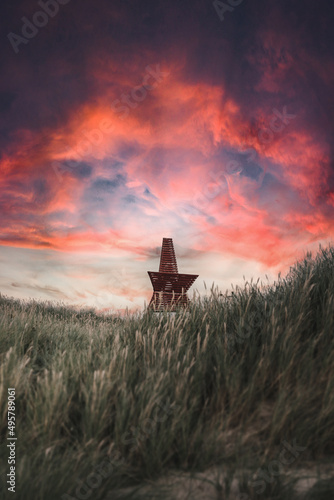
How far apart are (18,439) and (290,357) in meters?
2.32

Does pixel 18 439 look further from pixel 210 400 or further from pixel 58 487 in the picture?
pixel 210 400

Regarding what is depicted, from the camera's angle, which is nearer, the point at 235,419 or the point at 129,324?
the point at 235,419

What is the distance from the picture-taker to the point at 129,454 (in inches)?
85.7

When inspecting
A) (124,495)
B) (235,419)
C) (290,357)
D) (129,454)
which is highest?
(290,357)

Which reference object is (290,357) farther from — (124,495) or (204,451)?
(124,495)

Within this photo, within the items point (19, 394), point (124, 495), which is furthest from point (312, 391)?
point (19, 394)

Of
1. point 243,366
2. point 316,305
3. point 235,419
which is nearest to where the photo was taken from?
point 235,419

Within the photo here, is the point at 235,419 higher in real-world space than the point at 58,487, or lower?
higher

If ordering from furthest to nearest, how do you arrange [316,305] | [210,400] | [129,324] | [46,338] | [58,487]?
[46,338], [129,324], [316,305], [210,400], [58,487]

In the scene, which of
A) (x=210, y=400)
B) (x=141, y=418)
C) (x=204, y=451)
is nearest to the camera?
(x=204, y=451)

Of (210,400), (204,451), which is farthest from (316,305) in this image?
(204,451)

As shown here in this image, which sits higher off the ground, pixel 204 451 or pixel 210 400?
pixel 210 400

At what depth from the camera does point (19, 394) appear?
9.43ft

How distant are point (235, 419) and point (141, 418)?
75 cm
